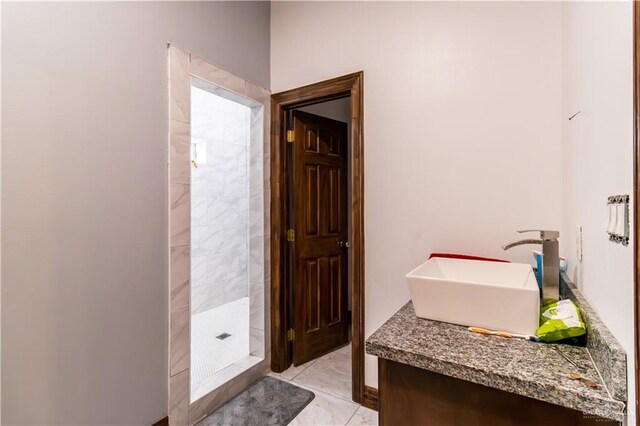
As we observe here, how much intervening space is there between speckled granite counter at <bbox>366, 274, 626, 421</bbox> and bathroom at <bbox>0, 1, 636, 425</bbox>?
6.2 inches

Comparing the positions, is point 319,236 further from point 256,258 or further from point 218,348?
point 218,348

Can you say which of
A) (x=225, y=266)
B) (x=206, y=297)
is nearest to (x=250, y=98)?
(x=225, y=266)

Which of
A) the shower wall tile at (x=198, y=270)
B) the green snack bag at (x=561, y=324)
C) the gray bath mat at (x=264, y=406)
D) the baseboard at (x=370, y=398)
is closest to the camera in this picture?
the green snack bag at (x=561, y=324)

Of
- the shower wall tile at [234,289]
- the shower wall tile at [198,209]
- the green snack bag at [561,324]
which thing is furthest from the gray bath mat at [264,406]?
the shower wall tile at [198,209]

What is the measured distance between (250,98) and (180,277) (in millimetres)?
1317

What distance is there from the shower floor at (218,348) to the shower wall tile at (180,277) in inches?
24.3

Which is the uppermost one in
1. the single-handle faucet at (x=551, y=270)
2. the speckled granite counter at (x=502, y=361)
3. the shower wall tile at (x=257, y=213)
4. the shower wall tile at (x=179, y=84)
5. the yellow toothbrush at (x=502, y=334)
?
the shower wall tile at (x=179, y=84)

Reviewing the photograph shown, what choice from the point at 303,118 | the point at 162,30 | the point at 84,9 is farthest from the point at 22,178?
the point at 303,118

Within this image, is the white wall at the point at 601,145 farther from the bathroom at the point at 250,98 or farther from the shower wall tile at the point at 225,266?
the shower wall tile at the point at 225,266

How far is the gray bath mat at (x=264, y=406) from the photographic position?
6.20 ft

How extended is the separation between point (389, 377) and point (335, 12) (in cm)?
227

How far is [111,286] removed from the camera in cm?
152

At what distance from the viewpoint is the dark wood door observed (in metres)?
2.55

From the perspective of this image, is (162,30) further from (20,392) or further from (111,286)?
(20,392)
